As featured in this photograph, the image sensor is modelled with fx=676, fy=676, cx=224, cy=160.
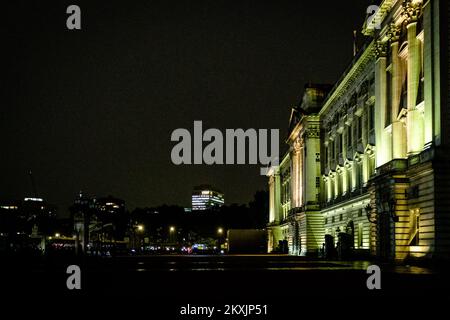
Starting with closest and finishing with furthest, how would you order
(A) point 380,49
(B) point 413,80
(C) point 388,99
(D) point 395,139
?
(B) point 413,80, (D) point 395,139, (C) point 388,99, (A) point 380,49

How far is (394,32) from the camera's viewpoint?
1919 inches

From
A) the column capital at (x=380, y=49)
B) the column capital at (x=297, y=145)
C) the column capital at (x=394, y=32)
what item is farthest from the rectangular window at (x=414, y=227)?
the column capital at (x=297, y=145)

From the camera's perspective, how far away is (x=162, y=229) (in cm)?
19425

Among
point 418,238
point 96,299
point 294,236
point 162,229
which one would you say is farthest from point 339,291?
point 162,229

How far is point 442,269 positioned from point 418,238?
6.53 meters

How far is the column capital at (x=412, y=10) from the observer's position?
44.2 meters

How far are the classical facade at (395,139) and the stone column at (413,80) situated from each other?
2.6 inches

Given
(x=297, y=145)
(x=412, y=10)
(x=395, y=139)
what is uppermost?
(x=412, y=10)

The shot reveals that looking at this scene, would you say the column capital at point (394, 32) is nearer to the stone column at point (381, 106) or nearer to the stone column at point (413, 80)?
the stone column at point (381, 106)

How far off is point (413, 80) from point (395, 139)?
4955 millimetres

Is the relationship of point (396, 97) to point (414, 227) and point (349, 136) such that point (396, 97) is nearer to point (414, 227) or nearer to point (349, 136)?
point (414, 227)

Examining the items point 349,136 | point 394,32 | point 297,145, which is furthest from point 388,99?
point 297,145

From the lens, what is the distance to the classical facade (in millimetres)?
39219

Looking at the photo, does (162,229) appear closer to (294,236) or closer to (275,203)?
(275,203)
